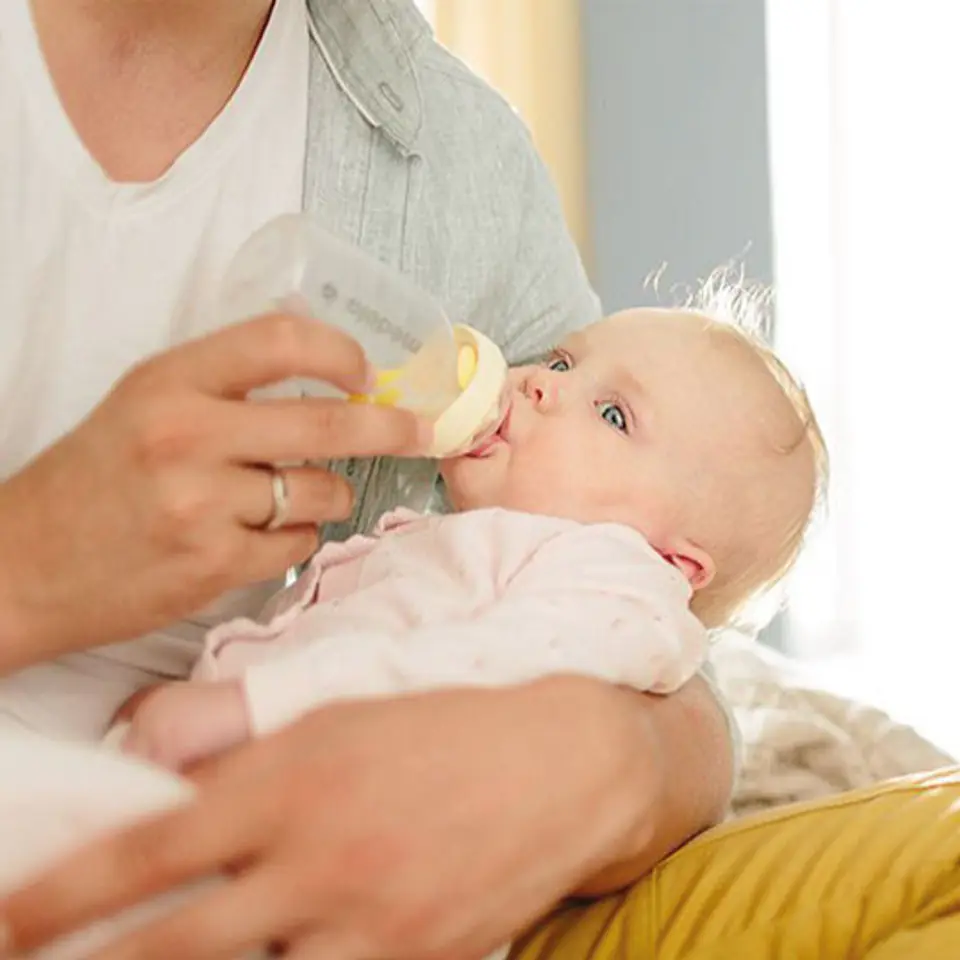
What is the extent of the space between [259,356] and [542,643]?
26 cm

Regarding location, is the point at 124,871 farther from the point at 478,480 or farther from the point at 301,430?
the point at 478,480

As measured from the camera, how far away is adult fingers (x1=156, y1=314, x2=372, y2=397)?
32.8 inches

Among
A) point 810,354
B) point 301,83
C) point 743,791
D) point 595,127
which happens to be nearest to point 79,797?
point 301,83

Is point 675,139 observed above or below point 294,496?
above

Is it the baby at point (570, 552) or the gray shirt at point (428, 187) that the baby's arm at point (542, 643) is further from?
the gray shirt at point (428, 187)

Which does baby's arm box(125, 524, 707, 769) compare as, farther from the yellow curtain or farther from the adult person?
the yellow curtain

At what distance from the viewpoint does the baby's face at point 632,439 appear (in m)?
1.11

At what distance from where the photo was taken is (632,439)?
114cm

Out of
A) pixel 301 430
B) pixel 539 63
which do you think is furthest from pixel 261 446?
pixel 539 63

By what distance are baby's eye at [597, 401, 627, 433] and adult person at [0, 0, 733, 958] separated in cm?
17

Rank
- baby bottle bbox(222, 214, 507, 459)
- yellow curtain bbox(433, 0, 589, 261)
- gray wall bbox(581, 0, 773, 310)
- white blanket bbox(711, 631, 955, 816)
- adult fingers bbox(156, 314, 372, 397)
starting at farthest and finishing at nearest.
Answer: gray wall bbox(581, 0, 773, 310) → yellow curtain bbox(433, 0, 589, 261) → white blanket bbox(711, 631, 955, 816) → baby bottle bbox(222, 214, 507, 459) → adult fingers bbox(156, 314, 372, 397)

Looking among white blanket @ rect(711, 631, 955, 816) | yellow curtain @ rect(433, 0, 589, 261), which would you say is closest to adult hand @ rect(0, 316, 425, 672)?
white blanket @ rect(711, 631, 955, 816)

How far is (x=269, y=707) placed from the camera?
901 millimetres

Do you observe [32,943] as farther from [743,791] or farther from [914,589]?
[914,589]
